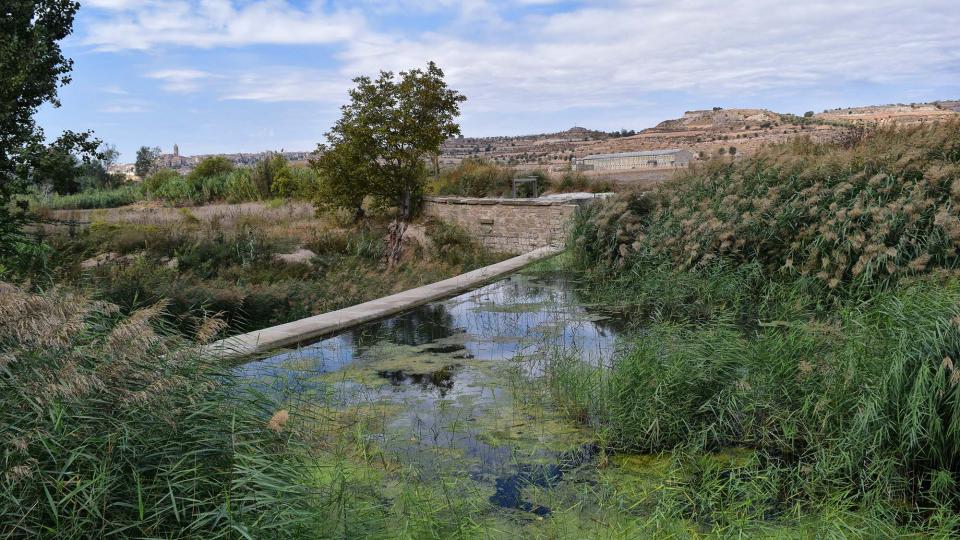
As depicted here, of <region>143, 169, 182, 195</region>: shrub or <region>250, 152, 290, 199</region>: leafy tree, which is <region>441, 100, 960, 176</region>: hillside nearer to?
<region>250, 152, 290, 199</region>: leafy tree

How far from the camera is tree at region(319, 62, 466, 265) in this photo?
17.4 meters

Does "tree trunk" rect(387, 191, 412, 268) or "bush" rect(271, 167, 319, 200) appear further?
"bush" rect(271, 167, 319, 200)

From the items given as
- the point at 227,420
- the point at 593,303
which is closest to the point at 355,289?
the point at 593,303

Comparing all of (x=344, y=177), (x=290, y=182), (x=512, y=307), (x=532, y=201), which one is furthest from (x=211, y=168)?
(x=512, y=307)

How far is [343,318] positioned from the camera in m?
6.16

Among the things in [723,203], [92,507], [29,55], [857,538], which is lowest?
[857,538]

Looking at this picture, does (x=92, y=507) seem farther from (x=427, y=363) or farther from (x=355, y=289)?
(x=355, y=289)

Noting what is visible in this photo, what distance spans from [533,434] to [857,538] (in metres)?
1.56

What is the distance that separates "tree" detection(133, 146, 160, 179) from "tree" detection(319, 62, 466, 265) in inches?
1377

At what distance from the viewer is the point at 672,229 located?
24.7 feet

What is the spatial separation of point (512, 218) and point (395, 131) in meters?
3.52

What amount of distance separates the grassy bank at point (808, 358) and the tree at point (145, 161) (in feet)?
155

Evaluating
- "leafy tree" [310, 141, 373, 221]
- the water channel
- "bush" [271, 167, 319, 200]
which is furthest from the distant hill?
the water channel

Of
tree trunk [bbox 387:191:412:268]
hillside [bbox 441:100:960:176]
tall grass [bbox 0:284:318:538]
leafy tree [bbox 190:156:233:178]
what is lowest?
tree trunk [bbox 387:191:412:268]
